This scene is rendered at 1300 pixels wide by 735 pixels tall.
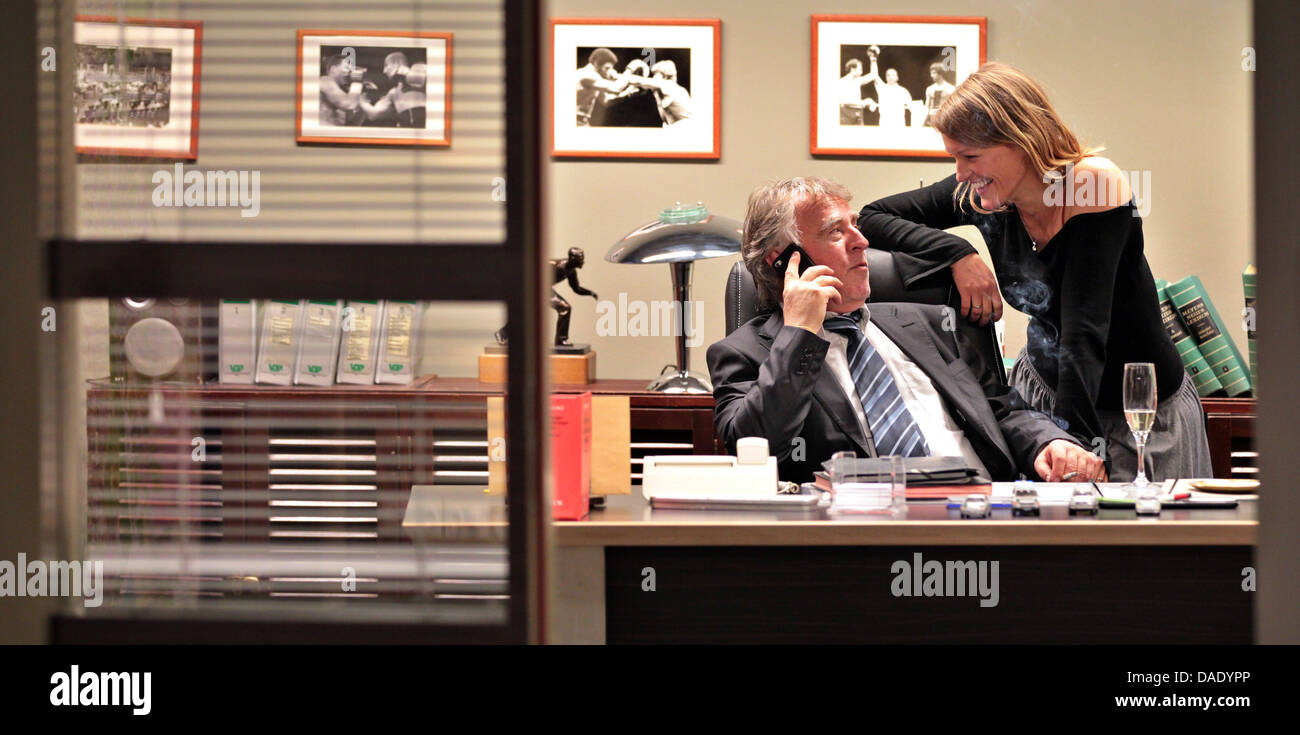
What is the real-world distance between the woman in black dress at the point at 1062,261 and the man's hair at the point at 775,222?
405mm

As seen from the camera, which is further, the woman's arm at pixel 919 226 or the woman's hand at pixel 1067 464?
the woman's arm at pixel 919 226

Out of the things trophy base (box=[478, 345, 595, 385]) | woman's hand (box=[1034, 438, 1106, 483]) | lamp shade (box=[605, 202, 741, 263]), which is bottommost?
woman's hand (box=[1034, 438, 1106, 483])

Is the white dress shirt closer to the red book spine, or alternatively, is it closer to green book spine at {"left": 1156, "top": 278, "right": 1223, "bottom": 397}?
the red book spine

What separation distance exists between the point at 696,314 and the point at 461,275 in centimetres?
304

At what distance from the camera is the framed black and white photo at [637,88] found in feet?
13.4

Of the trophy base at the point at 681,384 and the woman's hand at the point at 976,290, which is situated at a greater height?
the woman's hand at the point at 976,290

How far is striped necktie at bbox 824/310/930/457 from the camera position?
2.51 meters

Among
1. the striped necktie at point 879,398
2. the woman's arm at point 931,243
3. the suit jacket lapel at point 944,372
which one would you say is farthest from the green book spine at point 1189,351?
the striped necktie at point 879,398

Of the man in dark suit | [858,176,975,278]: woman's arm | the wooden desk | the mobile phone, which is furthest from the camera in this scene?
[858,176,975,278]: woman's arm

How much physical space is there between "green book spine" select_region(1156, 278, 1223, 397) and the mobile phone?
5.70ft

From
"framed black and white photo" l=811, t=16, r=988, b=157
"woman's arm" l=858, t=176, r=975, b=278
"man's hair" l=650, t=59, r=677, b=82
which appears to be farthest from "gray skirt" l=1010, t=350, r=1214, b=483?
"man's hair" l=650, t=59, r=677, b=82

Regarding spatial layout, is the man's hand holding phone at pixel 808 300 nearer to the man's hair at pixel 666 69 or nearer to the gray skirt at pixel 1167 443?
the gray skirt at pixel 1167 443

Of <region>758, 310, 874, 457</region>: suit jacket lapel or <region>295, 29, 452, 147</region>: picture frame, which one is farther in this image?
<region>758, 310, 874, 457</region>: suit jacket lapel
